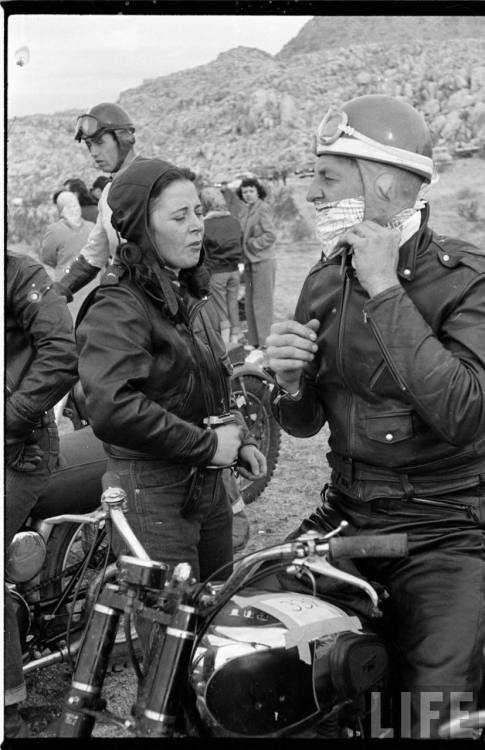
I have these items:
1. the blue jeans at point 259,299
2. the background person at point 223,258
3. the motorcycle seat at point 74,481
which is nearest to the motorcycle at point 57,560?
the motorcycle seat at point 74,481

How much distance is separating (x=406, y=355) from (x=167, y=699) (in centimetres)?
97

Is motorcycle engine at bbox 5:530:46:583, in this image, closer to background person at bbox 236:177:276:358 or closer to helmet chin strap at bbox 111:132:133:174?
helmet chin strap at bbox 111:132:133:174

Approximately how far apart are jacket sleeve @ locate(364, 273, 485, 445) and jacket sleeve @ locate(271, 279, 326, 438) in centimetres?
42

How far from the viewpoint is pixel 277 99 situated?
32.4 meters

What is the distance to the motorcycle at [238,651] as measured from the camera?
202 centimetres

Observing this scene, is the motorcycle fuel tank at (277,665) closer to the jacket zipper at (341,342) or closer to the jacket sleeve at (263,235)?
the jacket zipper at (341,342)

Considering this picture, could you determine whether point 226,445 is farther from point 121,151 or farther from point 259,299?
point 259,299

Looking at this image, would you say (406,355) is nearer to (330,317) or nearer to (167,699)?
(330,317)

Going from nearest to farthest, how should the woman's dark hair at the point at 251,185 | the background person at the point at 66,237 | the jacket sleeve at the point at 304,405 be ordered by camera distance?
the jacket sleeve at the point at 304,405, the background person at the point at 66,237, the woman's dark hair at the point at 251,185

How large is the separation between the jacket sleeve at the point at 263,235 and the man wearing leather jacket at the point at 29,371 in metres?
8.70

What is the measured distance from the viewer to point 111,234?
5934 mm

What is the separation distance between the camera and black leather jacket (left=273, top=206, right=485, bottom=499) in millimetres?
2293

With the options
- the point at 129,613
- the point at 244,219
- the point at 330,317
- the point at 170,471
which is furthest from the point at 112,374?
Answer: the point at 244,219

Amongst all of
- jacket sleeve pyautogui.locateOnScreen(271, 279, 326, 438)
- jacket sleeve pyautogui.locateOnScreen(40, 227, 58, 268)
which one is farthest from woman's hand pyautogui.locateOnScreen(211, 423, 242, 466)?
jacket sleeve pyautogui.locateOnScreen(40, 227, 58, 268)
